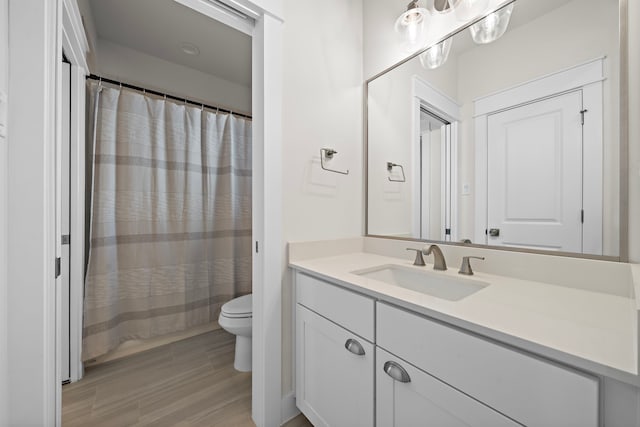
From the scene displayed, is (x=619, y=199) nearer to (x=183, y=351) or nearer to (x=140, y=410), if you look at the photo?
(x=140, y=410)

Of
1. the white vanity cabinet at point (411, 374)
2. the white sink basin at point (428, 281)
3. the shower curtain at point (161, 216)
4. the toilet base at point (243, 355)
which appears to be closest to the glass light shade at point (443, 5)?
the white sink basin at point (428, 281)

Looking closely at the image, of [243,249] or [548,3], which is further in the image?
[243,249]

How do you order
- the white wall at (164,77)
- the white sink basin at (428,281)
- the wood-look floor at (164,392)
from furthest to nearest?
the white wall at (164,77) → the wood-look floor at (164,392) → the white sink basin at (428,281)

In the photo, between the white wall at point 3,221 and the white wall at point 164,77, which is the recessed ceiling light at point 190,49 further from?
the white wall at point 3,221

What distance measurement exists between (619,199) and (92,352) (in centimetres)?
273

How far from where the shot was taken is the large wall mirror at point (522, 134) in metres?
0.83

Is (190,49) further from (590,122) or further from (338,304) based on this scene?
(590,122)

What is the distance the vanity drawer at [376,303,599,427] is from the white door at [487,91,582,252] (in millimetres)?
603

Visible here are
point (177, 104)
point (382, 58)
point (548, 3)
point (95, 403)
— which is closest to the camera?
point (548, 3)

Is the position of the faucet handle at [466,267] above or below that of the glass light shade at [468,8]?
below

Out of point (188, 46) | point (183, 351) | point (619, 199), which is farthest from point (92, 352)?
point (619, 199)

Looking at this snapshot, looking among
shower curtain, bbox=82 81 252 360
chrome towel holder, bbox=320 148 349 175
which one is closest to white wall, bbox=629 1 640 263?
chrome towel holder, bbox=320 148 349 175

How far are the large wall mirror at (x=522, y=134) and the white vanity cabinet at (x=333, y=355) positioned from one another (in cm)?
62

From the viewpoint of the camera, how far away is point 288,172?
4.16 feet
